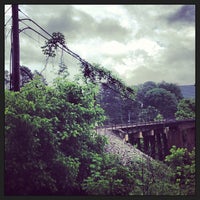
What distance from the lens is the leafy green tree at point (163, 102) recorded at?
5697 centimetres

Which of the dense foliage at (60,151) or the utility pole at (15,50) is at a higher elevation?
the utility pole at (15,50)

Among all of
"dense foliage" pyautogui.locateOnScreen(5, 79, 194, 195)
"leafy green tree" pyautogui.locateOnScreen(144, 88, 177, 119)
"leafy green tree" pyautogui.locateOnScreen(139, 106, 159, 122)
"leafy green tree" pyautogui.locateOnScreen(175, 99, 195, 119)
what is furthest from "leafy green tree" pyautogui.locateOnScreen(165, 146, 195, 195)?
"leafy green tree" pyautogui.locateOnScreen(144, 88, 177, 119)

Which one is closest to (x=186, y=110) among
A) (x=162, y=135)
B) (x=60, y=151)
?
(x=162, y=135)

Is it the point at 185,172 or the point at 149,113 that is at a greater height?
the point at 149,113

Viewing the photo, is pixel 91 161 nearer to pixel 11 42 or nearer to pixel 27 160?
pixel 27 160

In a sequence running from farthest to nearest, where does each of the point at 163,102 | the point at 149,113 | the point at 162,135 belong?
the point at 163,102
the point at 149,113
the point at 162,135

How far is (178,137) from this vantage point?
3300 centimetres

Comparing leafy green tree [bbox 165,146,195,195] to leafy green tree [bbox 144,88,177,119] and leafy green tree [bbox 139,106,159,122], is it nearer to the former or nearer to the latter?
leafy green tree [bbox 139,106,159,122]

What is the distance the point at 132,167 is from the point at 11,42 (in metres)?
6.71

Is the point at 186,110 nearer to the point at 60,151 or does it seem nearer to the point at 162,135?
the point at 162,135

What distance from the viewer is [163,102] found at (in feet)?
189

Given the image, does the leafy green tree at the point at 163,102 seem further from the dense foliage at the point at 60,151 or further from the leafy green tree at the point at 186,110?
the dense foliage at the point at 60,151

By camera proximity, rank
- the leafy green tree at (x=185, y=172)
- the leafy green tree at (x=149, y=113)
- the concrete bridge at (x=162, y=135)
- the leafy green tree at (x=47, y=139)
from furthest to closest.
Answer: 1. the leafy green tree at (x=149, y=113)
2. the concrete bridge at (x=162, y=135)
3. the leafy green tree at (x=185, y=172)
4. the leafy green tree at (x=47, y=139)

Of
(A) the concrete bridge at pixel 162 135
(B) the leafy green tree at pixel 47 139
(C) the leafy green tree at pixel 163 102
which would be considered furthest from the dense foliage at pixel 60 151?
(C) the leafy green tree at pixel 163 102
